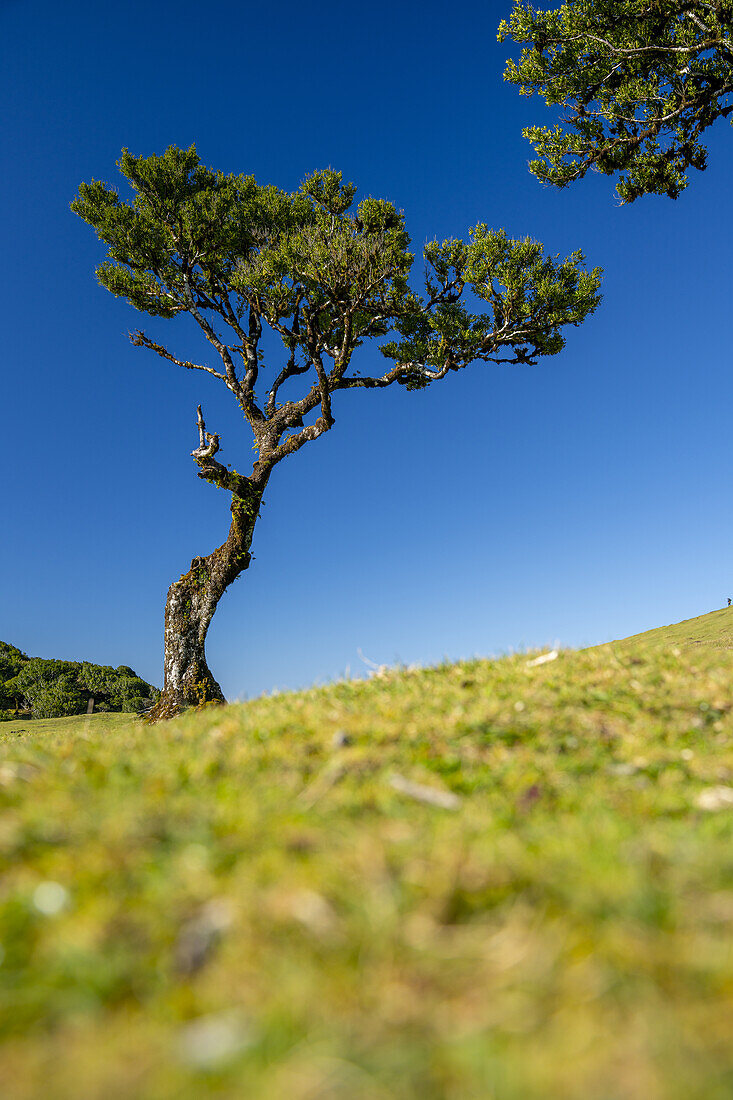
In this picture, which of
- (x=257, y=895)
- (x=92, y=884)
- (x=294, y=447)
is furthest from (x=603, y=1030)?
(x=294, y=447)

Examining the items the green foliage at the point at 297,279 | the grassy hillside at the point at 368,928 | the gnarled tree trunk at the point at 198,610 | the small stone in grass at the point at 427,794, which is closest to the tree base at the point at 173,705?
the gnarled tree trunk at the point at 198,610

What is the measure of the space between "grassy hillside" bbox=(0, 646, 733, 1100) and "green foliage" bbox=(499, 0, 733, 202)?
18174 mm

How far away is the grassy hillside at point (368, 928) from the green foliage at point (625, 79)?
18.2 m

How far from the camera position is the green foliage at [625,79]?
15189mm

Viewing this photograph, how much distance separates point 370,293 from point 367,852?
722 inches

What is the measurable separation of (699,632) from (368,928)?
95.3ft

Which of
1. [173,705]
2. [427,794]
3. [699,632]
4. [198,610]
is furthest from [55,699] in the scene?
[427,794]

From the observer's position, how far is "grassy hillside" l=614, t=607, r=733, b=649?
23.8 m

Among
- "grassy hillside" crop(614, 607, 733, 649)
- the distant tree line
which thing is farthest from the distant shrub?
"grassy hillside" crop(614, 607, 733, 649)

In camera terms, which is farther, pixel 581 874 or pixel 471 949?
pixel 581 874

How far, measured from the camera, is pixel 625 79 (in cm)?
1623

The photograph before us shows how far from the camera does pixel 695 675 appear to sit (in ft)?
23.5

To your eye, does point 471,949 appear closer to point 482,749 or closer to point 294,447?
point 482,749

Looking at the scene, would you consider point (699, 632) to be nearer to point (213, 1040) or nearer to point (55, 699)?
point (213, 1040)
